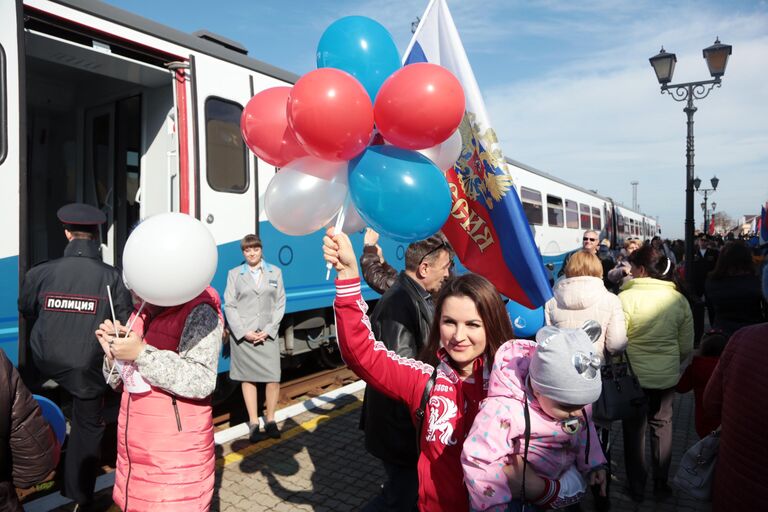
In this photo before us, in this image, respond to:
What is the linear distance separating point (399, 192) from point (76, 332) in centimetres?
242

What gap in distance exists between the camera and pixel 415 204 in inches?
77.9

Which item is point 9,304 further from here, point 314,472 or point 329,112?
point 329,112

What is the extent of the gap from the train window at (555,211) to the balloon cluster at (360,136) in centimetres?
1136

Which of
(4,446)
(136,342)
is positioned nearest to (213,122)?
(136,342)

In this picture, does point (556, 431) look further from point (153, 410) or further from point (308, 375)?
point (308, 375)

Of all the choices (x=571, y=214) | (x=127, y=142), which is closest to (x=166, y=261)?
(x=127, y=142)

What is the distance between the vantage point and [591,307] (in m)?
3.48

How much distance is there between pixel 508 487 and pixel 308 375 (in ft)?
17.1

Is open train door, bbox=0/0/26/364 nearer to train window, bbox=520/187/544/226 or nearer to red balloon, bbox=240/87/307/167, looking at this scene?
red balloon, bbox=240/87/307/167

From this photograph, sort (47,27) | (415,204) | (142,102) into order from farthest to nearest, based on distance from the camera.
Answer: (142,102) < (47,27) < (415,204)

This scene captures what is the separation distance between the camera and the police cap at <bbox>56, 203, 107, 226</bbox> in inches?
130

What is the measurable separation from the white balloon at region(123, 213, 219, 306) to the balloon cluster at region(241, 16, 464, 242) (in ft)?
1.18

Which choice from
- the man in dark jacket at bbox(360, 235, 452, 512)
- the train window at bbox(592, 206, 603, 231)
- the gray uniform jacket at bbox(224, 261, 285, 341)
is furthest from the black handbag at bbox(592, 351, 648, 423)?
the train window at bbox(592, 206, 603, 231)

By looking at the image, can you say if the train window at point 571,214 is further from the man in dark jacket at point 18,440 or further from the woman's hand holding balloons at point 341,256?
the man in dark jacket at point 18,440
